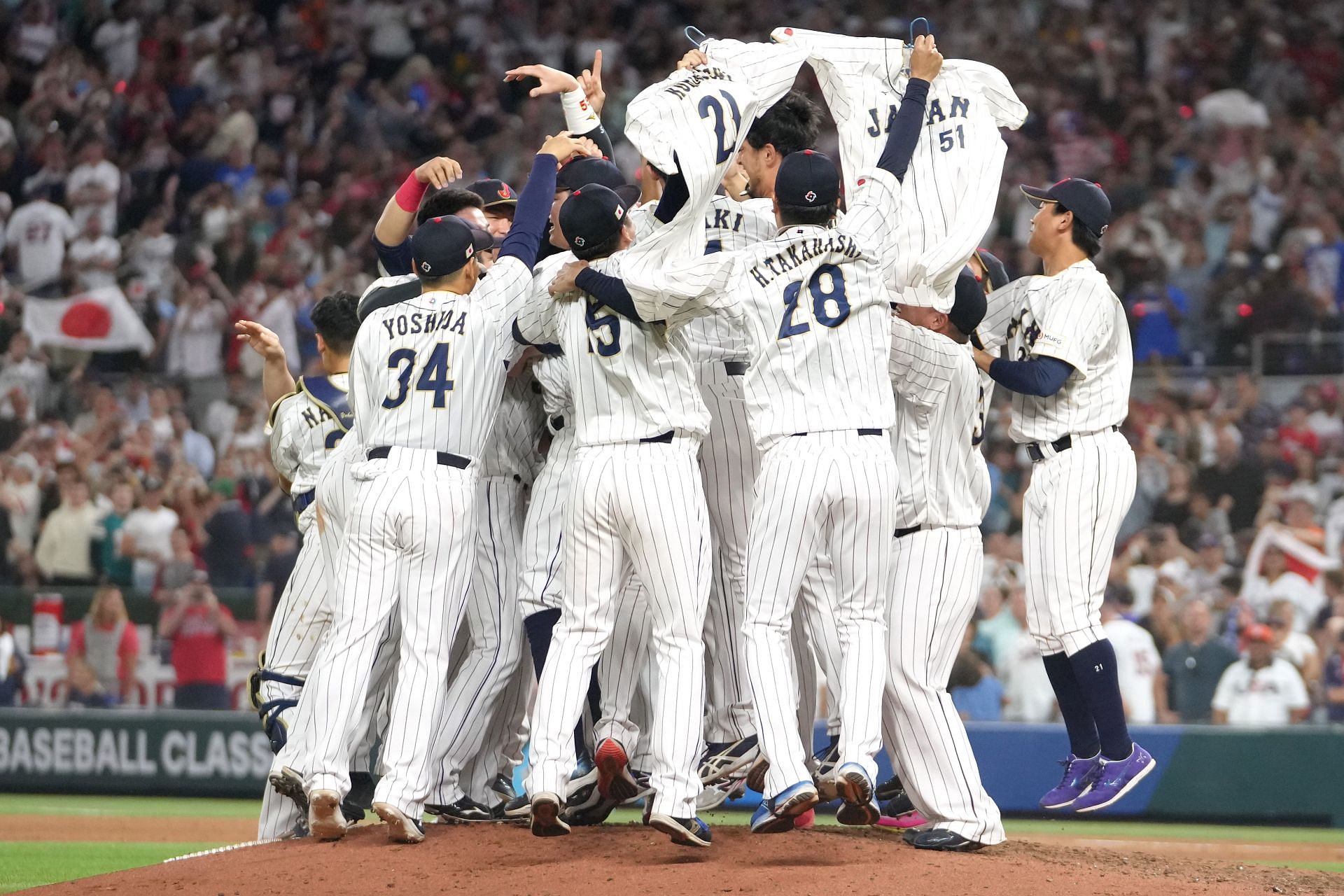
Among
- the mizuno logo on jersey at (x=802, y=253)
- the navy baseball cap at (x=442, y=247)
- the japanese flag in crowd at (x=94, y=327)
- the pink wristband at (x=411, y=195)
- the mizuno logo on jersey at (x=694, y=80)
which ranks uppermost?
the japanese flag in crowd at (x=94, y=327)

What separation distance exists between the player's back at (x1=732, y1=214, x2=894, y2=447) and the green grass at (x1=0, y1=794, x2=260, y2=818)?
593cm

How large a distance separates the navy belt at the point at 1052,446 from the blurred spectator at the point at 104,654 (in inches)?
293

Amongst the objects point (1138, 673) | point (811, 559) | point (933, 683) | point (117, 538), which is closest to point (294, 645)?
point (811, 559)

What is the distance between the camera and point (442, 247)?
235 inches

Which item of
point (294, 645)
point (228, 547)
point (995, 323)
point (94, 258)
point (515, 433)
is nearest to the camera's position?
point (515, 433)

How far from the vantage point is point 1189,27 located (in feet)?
52.1

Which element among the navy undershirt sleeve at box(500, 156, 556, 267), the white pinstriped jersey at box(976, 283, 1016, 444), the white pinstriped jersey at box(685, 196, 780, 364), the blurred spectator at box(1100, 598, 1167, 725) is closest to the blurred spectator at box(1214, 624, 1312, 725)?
the blurred spectator at box(1100, 598, 1167, 725)

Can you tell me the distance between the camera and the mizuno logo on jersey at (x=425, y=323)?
5.84m

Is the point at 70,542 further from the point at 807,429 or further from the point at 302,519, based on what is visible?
the point at 807,429

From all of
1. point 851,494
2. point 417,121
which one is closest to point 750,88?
point 851,494

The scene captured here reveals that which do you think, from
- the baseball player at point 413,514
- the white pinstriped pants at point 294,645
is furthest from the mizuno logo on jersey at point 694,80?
the white pinstriped pants at point 294,645

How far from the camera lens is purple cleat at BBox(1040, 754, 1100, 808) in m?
5.97

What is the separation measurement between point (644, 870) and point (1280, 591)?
732cm

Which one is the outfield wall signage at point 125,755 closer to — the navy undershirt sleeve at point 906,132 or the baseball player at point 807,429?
the baseball player at point 807,429
